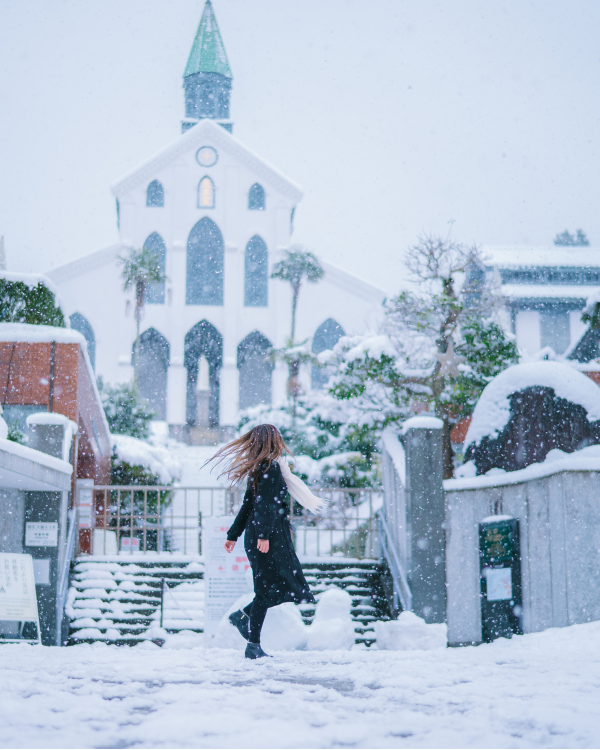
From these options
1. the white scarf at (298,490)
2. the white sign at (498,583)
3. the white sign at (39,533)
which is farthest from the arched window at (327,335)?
the white scarf at (298,490)

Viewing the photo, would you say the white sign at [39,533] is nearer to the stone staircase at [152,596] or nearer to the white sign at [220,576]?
the stone staircase at [152,596]

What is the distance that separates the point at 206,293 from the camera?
36.7m

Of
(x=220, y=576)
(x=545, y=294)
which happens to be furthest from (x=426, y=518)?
(x=545, y=294)

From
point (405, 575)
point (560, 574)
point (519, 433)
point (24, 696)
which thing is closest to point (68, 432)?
point (405, 575)

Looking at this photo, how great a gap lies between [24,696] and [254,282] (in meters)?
33.6

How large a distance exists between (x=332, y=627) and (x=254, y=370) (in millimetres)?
27962

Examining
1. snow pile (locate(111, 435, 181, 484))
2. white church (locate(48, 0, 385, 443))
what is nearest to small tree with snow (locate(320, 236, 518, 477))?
snow pile (locate(111, 435, 181, 484))

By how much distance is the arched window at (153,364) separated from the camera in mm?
35375

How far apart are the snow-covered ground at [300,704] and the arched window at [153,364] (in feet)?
98.7

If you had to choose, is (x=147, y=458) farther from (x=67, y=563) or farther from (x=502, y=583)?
(x=502, y=583)

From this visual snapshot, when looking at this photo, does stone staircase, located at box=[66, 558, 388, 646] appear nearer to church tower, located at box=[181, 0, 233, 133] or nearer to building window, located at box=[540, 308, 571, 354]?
building window, located at box=[540, 308, 571, 354]

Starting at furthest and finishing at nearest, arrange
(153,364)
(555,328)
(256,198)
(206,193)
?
(256,198) < (206,193) < (153,364) < (555,328)

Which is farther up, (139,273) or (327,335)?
(139,273)

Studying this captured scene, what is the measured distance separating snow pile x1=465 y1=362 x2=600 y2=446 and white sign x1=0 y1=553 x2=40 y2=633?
520 cm
